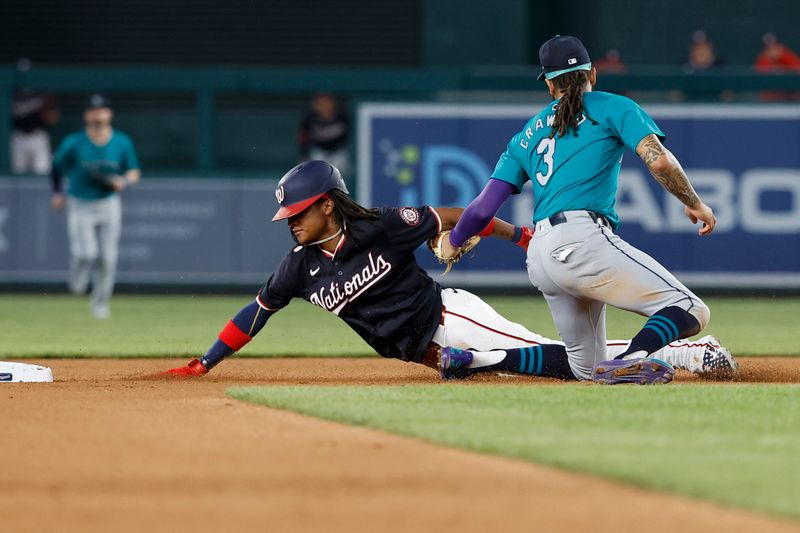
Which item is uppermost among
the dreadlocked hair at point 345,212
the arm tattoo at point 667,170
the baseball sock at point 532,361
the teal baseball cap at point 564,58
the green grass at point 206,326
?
the teal baseball cap at point 564,58

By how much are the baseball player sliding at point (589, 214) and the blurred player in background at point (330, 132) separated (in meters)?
10.7

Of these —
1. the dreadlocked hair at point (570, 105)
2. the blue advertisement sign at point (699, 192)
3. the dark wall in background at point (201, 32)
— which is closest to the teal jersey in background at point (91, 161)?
the blue advertisement sign at point (699, 192)

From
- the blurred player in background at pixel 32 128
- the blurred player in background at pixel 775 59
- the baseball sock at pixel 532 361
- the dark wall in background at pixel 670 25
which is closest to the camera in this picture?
the baseball sock at pixel 532 361

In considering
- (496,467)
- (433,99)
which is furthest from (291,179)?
(433,99)

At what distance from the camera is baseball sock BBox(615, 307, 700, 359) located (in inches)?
274

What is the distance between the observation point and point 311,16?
845 inches

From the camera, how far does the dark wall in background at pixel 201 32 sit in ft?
69.9

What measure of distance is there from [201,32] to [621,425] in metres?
16.8

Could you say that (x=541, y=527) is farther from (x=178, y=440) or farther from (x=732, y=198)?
(x=732, y=198)

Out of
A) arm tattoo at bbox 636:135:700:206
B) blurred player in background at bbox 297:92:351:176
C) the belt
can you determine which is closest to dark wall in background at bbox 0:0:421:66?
blurred player in background at bbox 297:92:351:176

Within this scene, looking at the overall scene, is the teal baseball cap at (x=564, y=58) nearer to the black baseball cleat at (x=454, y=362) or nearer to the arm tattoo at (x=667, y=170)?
the arm tattoo at (x=667, y=170)

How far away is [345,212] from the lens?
7.55 meters

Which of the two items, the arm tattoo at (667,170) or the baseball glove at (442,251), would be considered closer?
the arm tattoo at (667,170)

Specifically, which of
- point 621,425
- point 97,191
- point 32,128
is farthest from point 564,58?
point 32,128
